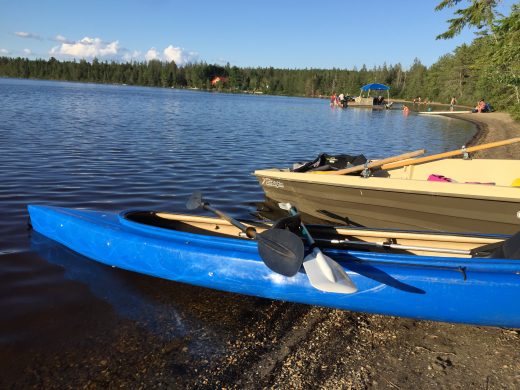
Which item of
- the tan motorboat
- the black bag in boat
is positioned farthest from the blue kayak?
the black bag in boat

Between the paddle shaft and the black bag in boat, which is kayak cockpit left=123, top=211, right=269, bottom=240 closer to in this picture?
the paddle shaft

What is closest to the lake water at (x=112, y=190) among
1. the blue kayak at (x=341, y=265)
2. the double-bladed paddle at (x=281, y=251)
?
the blue kayak at (x=341, y=265)

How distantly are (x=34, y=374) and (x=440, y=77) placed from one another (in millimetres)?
85690

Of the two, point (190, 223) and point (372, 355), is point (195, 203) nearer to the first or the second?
point (190, 223)

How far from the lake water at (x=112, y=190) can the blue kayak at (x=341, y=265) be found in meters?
0.38

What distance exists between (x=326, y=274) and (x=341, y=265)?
502 mm

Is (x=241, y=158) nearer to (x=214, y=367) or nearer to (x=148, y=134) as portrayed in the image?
(x=148, y=134)

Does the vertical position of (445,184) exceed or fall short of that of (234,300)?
it exceeds it

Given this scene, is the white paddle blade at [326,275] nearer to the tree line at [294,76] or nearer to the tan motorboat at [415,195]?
the tan motorboat at [415,195]

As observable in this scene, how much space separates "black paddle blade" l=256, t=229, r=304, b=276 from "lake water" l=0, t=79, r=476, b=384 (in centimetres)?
96

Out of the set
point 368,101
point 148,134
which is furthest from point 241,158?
point 368,101

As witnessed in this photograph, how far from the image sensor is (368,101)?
60.3 metres

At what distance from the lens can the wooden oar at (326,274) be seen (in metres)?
3.68

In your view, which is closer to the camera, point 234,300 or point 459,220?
point 234,300
